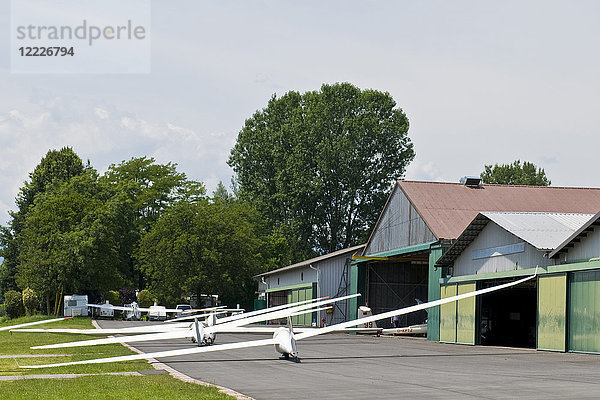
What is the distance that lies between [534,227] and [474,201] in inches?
496

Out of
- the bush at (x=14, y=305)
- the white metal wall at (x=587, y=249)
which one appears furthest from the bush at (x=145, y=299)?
the white metal wall at (x=587, y=249)

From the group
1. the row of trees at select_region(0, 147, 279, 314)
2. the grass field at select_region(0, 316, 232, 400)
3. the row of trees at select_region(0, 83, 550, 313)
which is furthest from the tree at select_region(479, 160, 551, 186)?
the grass field at select_region(0, 316, 232, 400)

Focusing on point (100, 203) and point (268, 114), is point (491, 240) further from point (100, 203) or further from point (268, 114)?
point (268, 114)

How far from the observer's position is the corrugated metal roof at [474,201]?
39.8 meters

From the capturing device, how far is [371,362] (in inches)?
812

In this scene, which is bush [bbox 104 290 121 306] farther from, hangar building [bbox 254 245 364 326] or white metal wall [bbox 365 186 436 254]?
white metal wall [bbox 365 186 436 254]

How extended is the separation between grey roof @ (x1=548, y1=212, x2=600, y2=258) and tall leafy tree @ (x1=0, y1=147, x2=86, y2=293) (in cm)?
6666

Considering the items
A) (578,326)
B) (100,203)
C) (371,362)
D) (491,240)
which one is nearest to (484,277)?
(491,240)

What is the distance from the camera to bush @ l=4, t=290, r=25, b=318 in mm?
65000

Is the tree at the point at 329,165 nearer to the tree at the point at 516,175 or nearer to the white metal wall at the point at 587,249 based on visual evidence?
the tree at the point at 516,175

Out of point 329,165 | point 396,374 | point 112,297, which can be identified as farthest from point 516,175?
point 396,374

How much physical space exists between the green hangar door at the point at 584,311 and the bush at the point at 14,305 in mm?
51456

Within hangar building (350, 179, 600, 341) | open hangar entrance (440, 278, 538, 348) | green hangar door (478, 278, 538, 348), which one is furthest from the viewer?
green hangar door (478, 278, 538, 348)

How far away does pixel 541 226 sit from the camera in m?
30.1
